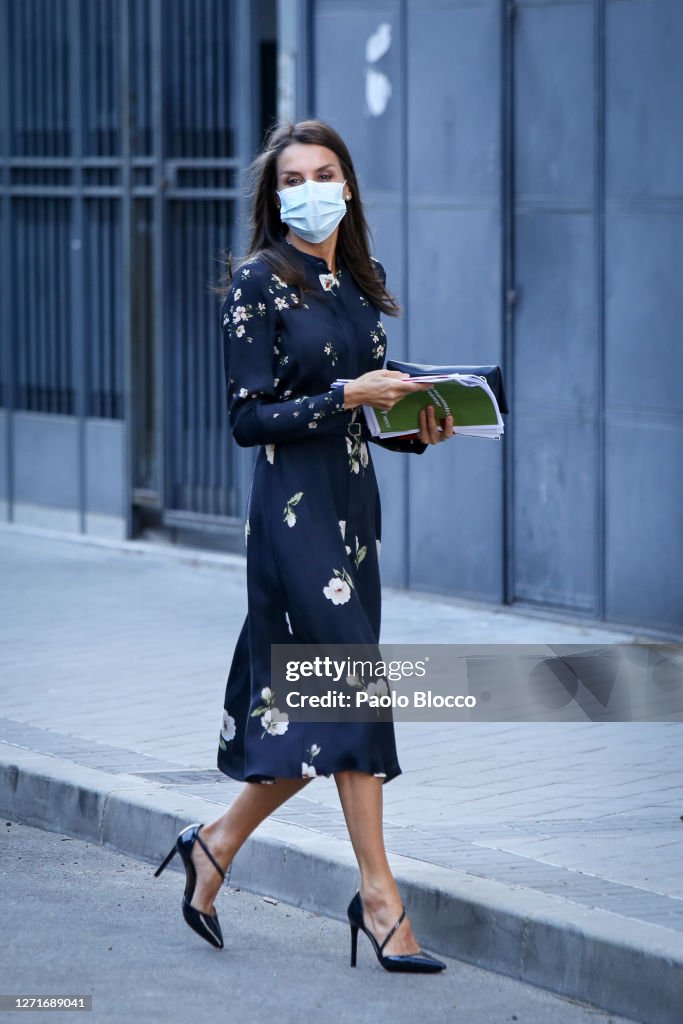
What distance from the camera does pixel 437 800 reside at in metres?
6.25

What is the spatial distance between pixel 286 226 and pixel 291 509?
0.73 metres

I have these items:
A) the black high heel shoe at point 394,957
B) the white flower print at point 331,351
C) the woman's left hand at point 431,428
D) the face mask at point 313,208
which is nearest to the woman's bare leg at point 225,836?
the black high heel shoe at point 394,957

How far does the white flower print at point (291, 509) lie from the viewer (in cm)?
486

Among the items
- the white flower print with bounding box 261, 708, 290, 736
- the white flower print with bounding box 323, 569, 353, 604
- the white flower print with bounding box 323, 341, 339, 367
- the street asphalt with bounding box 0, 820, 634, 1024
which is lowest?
the street asphalt with bounding box 0, 820, 634, 1024

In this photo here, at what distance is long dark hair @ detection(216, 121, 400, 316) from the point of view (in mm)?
4965

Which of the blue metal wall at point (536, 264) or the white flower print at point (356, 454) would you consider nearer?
the white flower print at point (356, 454)

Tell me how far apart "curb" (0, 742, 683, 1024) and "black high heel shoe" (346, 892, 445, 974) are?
0.20m

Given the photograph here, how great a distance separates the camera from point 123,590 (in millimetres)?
10742

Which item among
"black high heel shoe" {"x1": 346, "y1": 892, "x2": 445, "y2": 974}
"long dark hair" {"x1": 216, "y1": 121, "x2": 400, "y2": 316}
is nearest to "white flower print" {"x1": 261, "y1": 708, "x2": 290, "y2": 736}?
"black high heel shoe" {"x1": 346, "y1": 892, "x2": 445, "y2": 974}

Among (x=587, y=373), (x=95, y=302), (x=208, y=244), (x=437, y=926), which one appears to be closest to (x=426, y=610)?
(x=587, y=373)

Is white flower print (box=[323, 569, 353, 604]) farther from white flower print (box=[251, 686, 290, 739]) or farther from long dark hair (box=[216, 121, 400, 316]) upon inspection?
long dark hair (box=[216, 121, 400, 316])

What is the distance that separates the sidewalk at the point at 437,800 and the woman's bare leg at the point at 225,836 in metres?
0.48

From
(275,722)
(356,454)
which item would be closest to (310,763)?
(275,722)

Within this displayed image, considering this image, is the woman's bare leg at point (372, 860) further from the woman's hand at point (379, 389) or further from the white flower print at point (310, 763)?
the woman's hand at point (379, 389)
